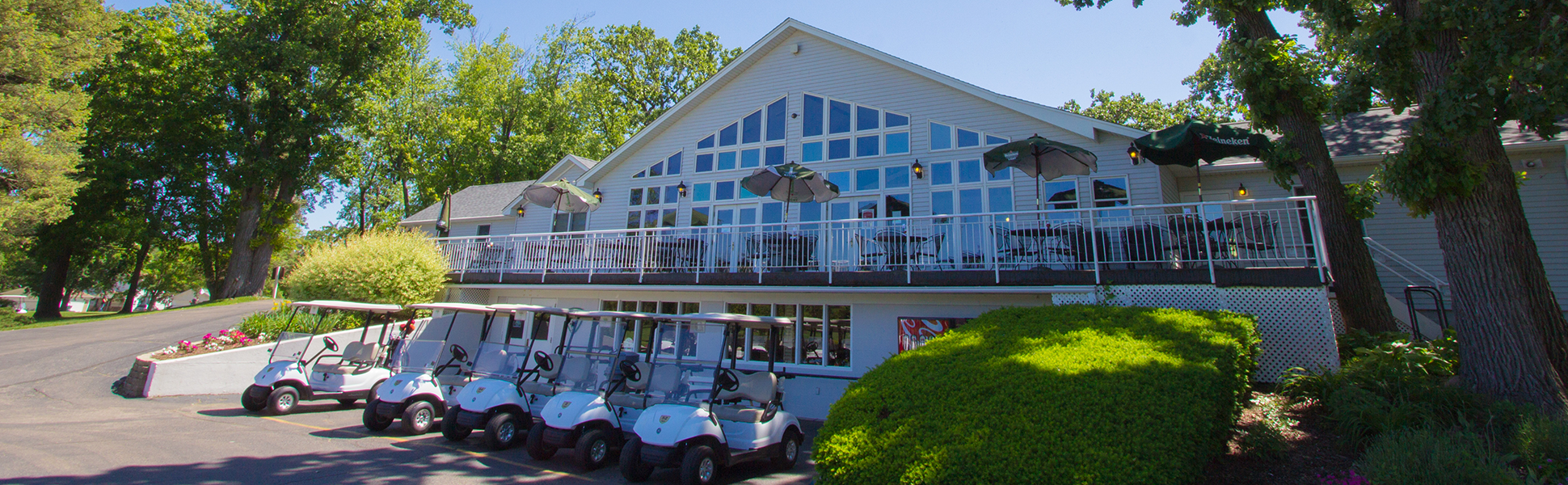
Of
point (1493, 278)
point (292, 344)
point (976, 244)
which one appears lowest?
point (292, 344)

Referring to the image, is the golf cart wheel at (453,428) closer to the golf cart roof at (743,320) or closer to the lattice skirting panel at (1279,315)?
the golf cart roof at (743,320)

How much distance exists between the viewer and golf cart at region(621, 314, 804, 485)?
6.26 metres

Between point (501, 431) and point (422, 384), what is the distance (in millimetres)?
1942

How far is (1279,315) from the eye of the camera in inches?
315

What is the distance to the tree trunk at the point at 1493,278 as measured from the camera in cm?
600

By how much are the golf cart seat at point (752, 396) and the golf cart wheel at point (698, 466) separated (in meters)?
0.60

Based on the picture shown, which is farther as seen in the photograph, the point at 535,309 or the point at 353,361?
the point at 353,361

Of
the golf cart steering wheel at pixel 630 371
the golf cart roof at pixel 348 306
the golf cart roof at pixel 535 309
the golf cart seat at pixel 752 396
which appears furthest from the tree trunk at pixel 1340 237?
the golf cart roof at pixel 348 306

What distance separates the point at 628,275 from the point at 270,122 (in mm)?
21368

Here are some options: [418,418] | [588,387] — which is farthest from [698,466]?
[418,418]

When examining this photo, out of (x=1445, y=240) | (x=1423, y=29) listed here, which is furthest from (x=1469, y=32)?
(x=1445, y=240)

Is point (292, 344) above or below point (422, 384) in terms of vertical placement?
above

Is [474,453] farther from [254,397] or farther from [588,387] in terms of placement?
[254,397]

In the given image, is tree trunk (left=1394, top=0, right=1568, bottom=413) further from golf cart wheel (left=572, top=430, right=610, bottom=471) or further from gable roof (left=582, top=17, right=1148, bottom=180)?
golf cart wheel (left=572, top=430, right=610, bottom=471)
